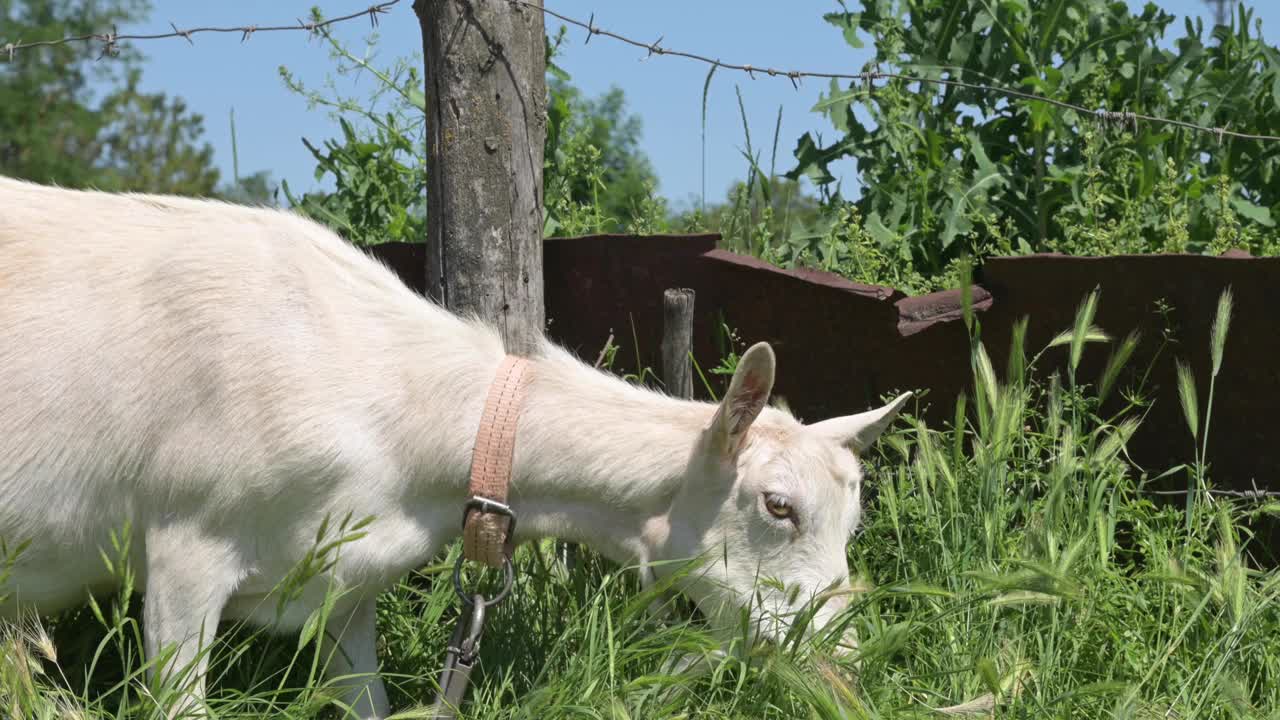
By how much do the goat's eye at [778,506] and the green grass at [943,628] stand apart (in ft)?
1.02

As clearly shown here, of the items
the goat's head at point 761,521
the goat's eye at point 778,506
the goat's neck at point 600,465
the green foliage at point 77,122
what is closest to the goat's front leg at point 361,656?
the goat's neck at point 600,465

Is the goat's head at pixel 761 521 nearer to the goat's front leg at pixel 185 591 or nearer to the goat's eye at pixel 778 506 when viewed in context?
the goat's eye at pixel 778 506

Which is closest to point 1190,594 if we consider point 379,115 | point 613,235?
point 613,235

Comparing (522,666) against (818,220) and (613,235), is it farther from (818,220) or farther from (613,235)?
(818,220)

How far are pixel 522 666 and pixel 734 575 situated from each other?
2.49 feet

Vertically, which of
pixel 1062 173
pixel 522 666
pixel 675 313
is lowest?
pixel 522 666

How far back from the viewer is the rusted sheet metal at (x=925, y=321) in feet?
14.2

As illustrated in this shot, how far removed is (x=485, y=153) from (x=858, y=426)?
5.25 ft

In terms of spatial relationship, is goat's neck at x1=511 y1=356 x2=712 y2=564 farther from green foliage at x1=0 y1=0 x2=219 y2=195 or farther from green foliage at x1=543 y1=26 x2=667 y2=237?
green foliage at x1=0 y1=0 x2=219 y2=195

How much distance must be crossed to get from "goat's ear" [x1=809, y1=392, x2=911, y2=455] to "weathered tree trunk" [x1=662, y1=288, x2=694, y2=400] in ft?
3.35

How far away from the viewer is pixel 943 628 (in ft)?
11.5

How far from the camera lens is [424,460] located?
131 inches

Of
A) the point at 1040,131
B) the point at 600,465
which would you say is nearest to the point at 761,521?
the point at 600,465

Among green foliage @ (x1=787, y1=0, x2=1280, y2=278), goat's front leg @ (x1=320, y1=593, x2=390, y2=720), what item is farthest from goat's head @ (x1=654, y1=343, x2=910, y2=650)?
green foliage @ (x1=787, y1=0, x2=1280, y2=278)
